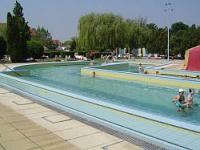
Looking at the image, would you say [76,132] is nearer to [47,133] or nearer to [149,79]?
[47,133]

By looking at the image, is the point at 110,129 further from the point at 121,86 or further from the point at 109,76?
the point at 109,76

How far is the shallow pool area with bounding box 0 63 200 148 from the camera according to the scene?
701 cm

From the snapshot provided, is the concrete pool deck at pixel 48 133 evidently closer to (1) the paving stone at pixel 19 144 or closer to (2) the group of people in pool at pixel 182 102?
(1) the paving stone at pixel 19 144

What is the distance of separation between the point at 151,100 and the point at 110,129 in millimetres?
6581

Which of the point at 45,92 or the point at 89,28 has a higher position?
the point at 89,28

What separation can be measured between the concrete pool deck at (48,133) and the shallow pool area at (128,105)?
566 millimetres

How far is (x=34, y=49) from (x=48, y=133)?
34.6m

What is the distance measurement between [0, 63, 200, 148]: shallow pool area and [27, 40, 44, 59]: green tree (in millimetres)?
20355

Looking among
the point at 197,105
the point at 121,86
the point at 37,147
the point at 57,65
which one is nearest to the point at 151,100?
the point at 197,105

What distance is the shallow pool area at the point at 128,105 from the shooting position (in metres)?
7.01

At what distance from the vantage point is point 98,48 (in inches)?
1895

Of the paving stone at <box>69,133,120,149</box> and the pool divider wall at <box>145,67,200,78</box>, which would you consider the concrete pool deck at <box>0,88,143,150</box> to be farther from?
the pool divider wall at <box>145,67,200,78</box>

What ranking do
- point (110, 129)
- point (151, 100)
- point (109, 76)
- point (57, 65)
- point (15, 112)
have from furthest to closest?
point (57, 65) → point (109, 76) → point (151, 100) → point (15, 112) → point (110, 129)

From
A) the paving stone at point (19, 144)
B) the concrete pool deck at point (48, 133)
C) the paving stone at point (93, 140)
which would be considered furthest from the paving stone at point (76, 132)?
the paving stone at point (19, 144)
